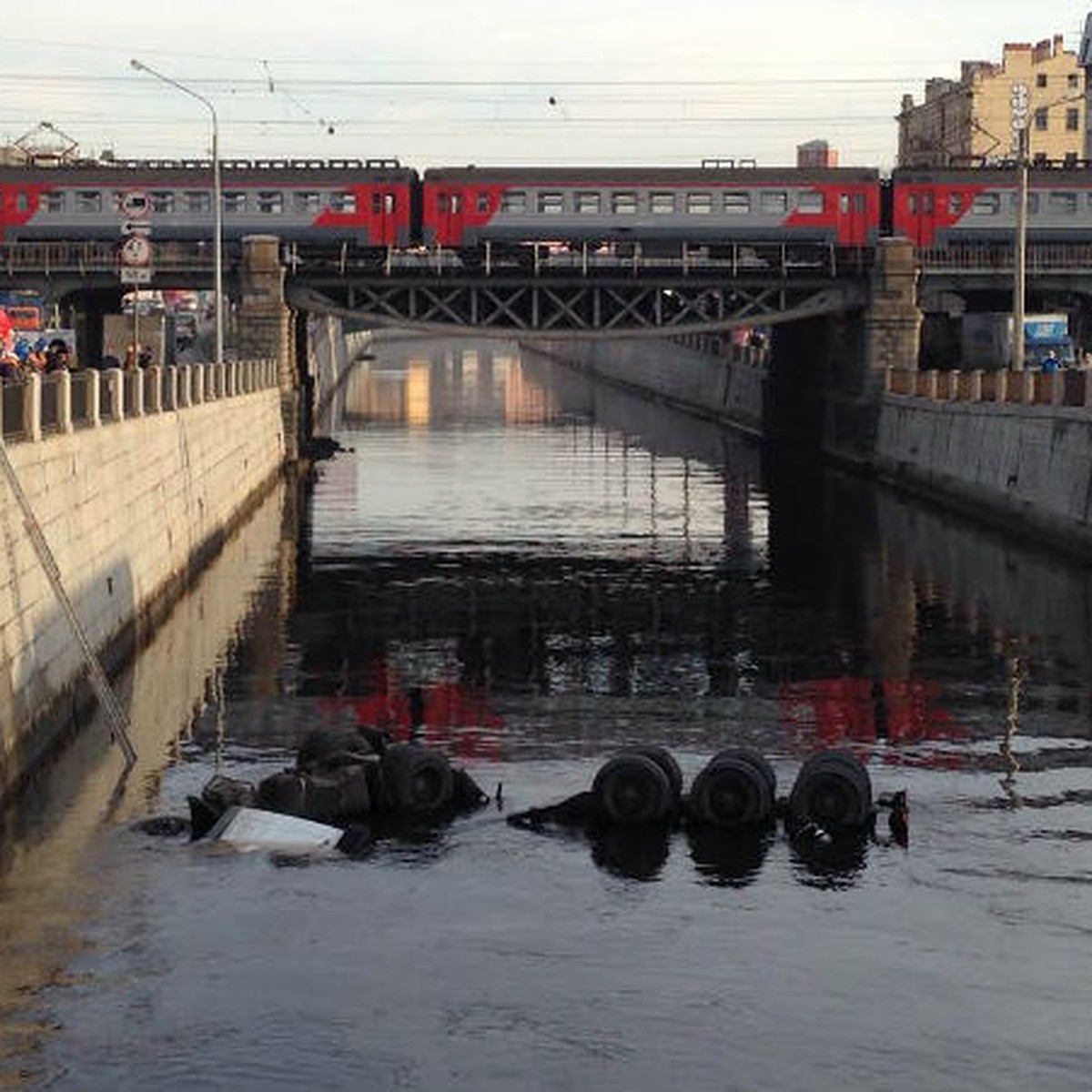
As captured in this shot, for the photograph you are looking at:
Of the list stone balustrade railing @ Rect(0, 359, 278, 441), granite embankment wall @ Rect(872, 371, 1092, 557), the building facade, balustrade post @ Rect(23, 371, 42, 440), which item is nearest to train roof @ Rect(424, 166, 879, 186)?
granite embankment wall @ Rect(872, 371, 1092, 557)

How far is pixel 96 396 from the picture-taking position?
121 ft

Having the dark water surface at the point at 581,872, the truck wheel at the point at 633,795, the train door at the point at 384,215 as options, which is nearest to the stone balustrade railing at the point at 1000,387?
the dark water surface at the point at 581,872

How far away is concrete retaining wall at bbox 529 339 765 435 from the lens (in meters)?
123

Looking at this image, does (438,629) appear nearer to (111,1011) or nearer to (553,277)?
(111,1011)

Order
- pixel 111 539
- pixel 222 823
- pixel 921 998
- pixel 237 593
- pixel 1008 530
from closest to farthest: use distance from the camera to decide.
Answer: pixel 921 998 < pixel 222 823 < pixel 111 539 < pixel 237 593 < pixel 1008 530

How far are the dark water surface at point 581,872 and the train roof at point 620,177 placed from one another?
111ft

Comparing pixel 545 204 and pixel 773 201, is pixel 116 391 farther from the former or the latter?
pixel 773 201

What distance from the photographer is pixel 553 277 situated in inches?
3312

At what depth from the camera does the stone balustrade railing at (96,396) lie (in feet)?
95.7

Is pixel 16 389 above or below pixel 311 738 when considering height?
above

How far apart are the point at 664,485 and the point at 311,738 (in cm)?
5830

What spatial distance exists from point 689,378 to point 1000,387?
85.2 meters

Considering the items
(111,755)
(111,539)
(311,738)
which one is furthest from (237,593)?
(311,738)

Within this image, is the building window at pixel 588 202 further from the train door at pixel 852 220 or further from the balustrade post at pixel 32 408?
the balustrade post at pixel 32 408
